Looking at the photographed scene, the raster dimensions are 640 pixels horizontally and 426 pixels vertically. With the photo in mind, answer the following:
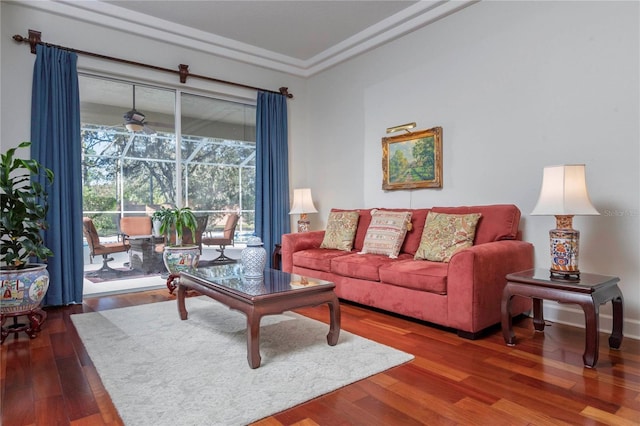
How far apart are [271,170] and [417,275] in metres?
2.91

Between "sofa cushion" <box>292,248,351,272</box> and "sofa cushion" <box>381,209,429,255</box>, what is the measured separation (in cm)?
60

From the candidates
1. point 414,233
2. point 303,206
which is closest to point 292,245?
point 303,206

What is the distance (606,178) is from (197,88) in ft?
13.8

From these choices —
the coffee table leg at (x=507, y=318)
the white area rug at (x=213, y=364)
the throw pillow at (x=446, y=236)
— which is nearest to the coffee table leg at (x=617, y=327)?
the coffee table leg at (x=507, y=318)

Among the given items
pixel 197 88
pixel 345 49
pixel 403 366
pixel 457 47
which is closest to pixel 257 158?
pixel 197 88

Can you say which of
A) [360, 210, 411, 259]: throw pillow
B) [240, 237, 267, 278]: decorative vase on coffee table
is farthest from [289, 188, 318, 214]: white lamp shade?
[240, 237, 267, 278]: decorative vase on coffee table

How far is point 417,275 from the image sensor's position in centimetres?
287

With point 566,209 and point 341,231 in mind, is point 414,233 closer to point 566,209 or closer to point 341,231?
point 341,231

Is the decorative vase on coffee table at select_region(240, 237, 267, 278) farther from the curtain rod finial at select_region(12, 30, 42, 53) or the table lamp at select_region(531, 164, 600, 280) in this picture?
the curtain rod finial at select_region(12, 30, 42, 53)

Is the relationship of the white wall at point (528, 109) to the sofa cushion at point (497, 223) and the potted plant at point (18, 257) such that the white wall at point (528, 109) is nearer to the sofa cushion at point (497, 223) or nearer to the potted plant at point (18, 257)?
the sofa cushion at point (497, 223)

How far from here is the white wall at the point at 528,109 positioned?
2686mm

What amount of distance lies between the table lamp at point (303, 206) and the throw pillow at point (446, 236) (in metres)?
1.89

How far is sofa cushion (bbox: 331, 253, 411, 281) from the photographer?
3.25 m

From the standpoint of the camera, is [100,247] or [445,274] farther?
[100,247]
